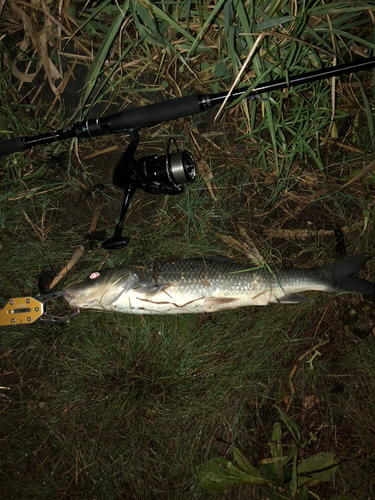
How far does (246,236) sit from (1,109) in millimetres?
2709

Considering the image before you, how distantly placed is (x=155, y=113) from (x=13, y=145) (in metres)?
1.30

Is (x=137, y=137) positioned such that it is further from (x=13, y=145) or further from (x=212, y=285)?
(x=212, y=285)

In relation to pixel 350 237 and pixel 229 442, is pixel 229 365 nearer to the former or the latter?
pixel 229 442

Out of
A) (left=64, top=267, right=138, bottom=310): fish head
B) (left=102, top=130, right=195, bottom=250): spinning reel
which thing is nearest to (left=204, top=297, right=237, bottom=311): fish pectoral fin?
(left=64, top=267, right=138, bottom=310): fish head

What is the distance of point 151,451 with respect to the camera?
2814mm

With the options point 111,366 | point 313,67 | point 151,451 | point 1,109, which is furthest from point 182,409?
point 1,109

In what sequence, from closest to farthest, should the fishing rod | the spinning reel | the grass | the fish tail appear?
the fishing rod
the spinning reel
the fish tail
the grass

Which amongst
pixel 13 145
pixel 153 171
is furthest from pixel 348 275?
pixel 13 145

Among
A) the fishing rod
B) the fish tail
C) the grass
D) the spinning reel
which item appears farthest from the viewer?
the grass

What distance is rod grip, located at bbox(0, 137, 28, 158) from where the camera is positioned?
2631mm

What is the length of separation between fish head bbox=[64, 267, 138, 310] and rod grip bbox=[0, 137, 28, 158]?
1271mm

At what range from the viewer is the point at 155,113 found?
2.36 m

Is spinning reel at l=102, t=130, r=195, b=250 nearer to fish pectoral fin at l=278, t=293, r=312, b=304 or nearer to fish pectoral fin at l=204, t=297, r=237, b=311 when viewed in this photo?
fish pectoral fin at l=204, t=297, r=237, b=311

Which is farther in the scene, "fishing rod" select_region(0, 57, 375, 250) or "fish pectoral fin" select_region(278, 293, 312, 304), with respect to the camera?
"fish pectoral fin" select_region(278, 293, 312, 304)
